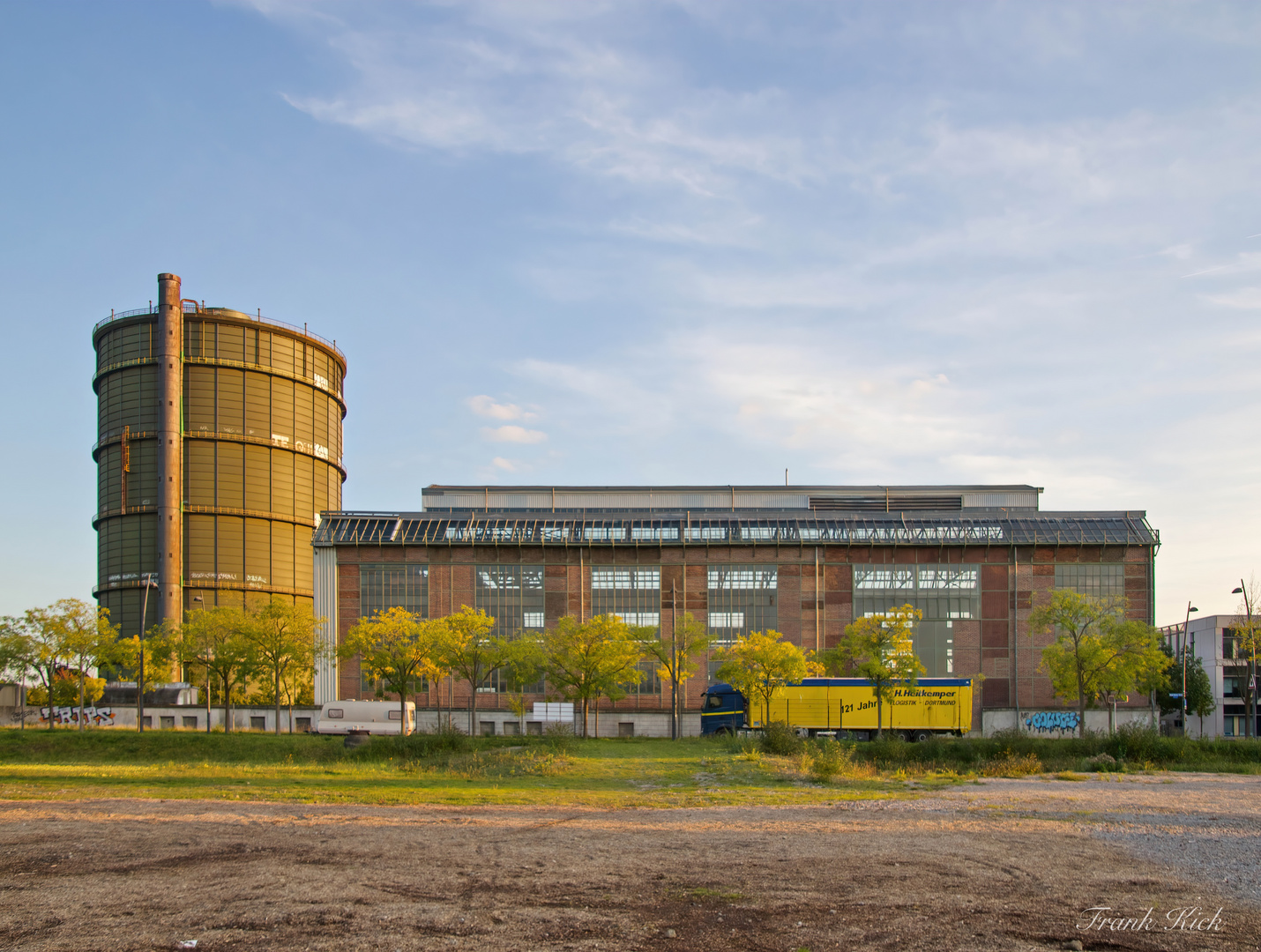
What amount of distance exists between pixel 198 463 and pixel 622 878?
275 ft

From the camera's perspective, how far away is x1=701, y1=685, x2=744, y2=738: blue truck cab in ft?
184

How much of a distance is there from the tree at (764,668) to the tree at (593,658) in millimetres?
5845

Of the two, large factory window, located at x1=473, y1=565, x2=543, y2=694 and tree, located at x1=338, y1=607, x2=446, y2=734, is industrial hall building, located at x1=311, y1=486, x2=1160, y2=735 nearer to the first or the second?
large factory window, located at x1=473, y1=565, x2=543, y2=694

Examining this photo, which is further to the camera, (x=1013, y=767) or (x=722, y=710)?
(x=722, y=710)

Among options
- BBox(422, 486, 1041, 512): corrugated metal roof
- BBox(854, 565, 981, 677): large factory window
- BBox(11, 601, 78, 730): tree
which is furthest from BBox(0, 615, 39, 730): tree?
BBox(854, 565, 981, 677): large factory window

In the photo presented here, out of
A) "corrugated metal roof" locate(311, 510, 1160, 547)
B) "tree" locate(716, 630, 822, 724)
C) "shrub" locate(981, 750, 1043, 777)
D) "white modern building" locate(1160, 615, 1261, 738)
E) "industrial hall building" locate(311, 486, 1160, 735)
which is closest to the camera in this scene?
"shrub" locate(981, 750, 1043, 777)

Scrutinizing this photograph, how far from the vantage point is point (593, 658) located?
53.2m

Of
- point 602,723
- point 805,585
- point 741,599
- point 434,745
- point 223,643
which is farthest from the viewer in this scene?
point 741,599

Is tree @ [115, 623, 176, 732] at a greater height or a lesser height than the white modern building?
greater

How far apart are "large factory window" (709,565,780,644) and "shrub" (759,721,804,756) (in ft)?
102

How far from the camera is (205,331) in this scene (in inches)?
3479

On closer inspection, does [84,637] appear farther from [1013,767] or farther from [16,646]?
[1013,767]

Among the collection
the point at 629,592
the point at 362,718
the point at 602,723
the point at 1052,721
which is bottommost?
the point at 602,723

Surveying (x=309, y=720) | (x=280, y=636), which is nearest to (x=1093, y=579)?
(x=280, y=636)
